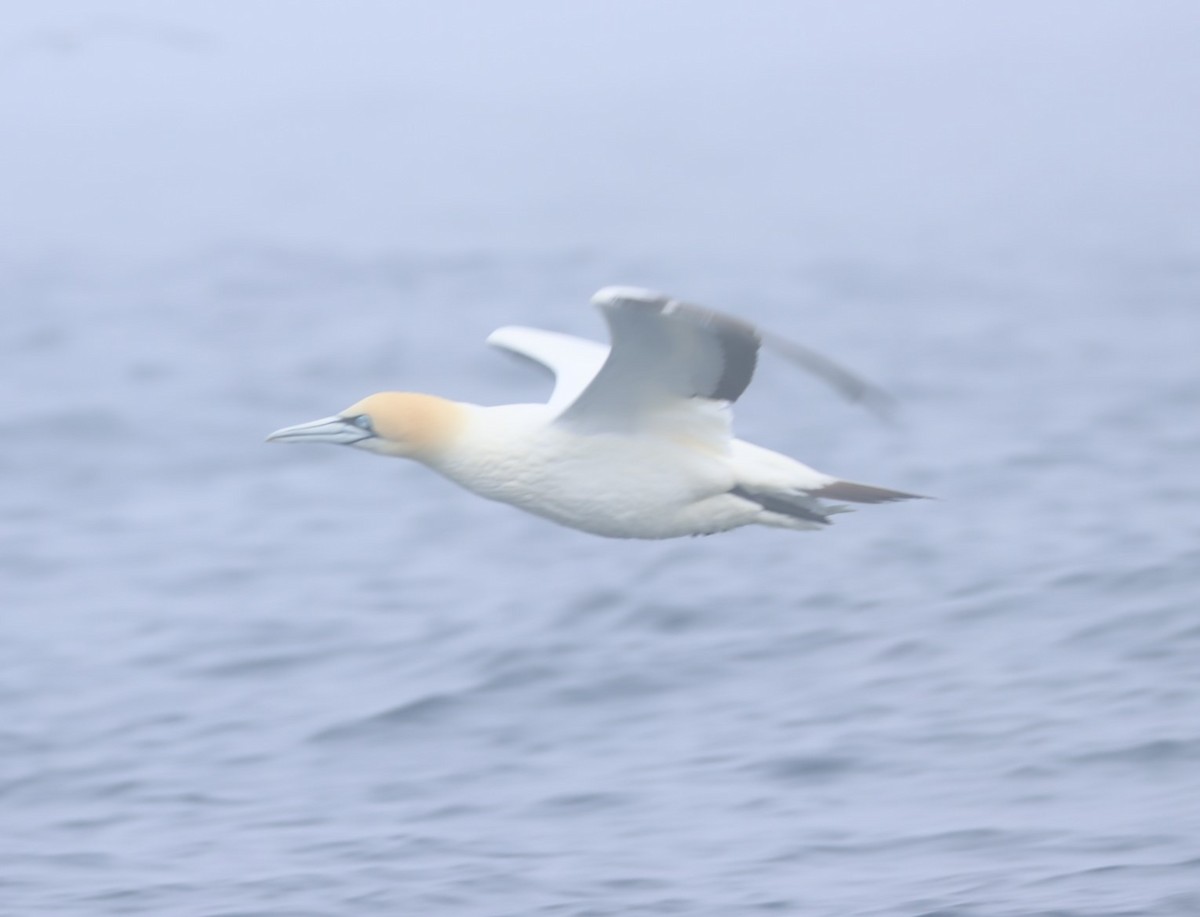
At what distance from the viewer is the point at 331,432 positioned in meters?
10.8

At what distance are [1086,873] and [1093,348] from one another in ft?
76.8

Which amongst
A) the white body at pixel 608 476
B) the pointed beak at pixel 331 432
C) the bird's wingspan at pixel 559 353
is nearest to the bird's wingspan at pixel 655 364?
the white body at pixel 608 476

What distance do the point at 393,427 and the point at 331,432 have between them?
0.99 feet

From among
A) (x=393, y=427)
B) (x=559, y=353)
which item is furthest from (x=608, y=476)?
(x=559, y=353)

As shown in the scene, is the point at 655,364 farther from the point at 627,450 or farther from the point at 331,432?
the point at 331,432

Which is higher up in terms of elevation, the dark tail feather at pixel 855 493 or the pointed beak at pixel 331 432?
the pointed beak at pixel 331 432

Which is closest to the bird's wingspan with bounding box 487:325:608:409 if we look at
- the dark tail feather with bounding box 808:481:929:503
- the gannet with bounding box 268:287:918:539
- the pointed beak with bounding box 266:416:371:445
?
the gannet with bounding box 268:287:918:539

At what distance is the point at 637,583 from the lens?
18234 millimetres

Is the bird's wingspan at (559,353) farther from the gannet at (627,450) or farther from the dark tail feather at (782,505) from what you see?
the dark tail feather at (782,505)

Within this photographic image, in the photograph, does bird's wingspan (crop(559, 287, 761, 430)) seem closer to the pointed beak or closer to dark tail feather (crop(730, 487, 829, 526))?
dark tail feather (crop(730, 487, 829, 526))

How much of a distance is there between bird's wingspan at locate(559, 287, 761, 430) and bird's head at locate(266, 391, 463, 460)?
54cm

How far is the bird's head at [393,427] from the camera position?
10575 mm

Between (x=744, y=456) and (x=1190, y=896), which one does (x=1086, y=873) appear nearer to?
(x=1190, y=896)

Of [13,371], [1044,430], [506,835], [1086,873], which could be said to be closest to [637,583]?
[506,835]
